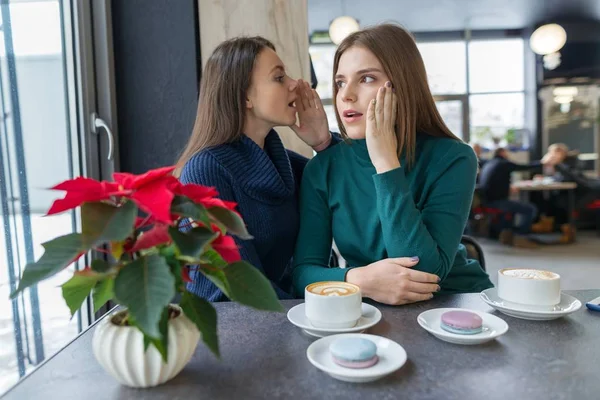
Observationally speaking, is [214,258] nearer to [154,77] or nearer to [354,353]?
[354,353]

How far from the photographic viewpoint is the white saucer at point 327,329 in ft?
2.93

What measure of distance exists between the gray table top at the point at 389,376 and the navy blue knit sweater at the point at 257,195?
0.49 meters

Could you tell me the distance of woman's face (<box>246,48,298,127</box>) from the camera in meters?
1.60

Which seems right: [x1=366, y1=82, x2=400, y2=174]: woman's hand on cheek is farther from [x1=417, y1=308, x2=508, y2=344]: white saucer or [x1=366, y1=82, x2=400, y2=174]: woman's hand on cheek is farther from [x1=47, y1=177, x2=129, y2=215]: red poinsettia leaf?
[x1=47, y1=177, x2=129, y2=215]: red poinsettia leaf

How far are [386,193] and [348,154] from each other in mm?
312

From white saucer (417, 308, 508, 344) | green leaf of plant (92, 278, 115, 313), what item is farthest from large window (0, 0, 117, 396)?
white saucer (417, 308, 508, 344)

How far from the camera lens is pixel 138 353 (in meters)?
0.70

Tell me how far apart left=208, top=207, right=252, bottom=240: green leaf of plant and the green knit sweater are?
0.58 meters

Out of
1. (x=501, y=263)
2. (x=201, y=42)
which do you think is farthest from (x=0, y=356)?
(x=501, y=263)

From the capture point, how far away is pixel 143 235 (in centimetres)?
66

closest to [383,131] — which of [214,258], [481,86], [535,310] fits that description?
[535,310]

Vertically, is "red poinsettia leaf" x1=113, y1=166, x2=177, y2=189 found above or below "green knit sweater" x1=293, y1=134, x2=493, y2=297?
above

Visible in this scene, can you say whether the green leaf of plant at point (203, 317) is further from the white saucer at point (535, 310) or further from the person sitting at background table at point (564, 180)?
the person sitting at background table at point (564, 180)

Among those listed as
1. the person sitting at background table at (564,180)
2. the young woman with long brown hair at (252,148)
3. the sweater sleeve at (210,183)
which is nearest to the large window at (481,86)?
the person sitting at background table at (564,180)
